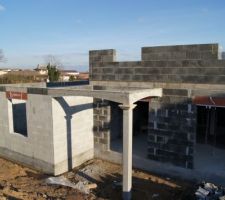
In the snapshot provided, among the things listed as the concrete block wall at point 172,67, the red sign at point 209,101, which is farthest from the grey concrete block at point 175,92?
the red sign at point 209,101

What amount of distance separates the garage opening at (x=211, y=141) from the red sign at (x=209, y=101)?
325 mm

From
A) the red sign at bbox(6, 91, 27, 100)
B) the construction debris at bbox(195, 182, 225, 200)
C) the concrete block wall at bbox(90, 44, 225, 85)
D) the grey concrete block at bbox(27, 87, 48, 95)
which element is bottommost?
the construction debris at bbox(195, 182, 225, 200)

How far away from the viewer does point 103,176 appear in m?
10.3

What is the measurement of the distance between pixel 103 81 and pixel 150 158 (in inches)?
147

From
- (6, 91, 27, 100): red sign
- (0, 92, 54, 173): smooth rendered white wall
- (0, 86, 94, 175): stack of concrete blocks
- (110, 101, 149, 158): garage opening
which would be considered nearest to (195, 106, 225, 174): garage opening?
(110, 101, 149, 158): garage opening

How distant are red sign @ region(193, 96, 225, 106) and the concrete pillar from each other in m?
2.46

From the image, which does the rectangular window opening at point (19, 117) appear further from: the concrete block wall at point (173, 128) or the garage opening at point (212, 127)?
the garage opening at point (212, 127)

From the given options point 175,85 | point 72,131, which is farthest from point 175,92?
point 72,131

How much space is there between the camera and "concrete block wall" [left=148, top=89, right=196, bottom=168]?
9.56 meters

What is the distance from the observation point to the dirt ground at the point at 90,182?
A: 339 inches

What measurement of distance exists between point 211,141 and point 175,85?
15.3 ft

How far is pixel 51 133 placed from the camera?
33.7 ft

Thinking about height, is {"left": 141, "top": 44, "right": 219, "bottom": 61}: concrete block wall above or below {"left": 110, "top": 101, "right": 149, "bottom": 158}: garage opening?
above

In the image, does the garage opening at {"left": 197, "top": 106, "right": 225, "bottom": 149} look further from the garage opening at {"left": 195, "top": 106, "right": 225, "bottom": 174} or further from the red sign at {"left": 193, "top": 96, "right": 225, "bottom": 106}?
the red sign at {"left": 193, "top": 96, "right": 225, "bottom": 106}
